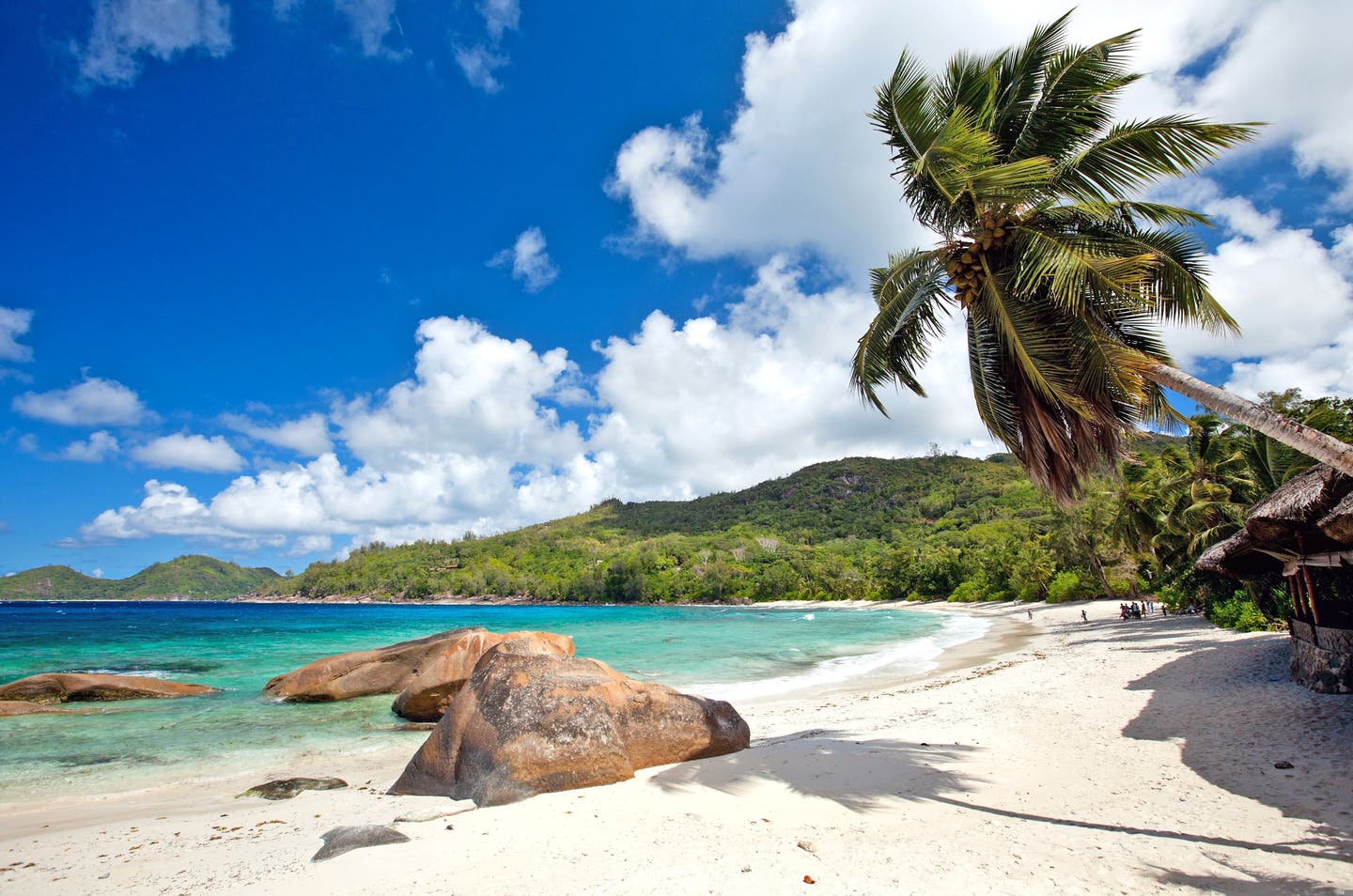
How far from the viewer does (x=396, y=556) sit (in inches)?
6412

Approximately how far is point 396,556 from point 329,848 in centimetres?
17352

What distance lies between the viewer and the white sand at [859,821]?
4641 mm

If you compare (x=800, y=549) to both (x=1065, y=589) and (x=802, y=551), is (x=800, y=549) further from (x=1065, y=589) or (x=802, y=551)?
(x=1065, y=589)

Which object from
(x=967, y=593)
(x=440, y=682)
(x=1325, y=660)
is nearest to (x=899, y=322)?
(x=1325, y=660)

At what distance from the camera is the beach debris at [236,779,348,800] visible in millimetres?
8445

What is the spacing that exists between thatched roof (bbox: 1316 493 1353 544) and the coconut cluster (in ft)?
14.7

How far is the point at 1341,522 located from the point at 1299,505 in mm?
1547

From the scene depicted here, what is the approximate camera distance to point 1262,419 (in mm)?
4863

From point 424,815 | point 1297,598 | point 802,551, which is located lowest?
point 424,815

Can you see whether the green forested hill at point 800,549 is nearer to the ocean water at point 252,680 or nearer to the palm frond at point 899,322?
the ocean water at point 252,680

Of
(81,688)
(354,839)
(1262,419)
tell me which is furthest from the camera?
(81,688)

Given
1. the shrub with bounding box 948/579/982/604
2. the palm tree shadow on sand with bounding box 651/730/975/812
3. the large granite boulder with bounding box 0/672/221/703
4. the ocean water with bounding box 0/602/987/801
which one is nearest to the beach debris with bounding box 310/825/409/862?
the palm tree shadow on sand with bounding box 651/730/975/812

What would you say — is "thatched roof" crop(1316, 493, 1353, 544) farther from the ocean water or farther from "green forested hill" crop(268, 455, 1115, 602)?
"green forested hill" crop(268, 455, 1115, 602)

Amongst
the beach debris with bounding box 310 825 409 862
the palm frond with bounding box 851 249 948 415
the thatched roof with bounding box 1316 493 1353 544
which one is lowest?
the beach debris with bounding box 310 825 409 862
